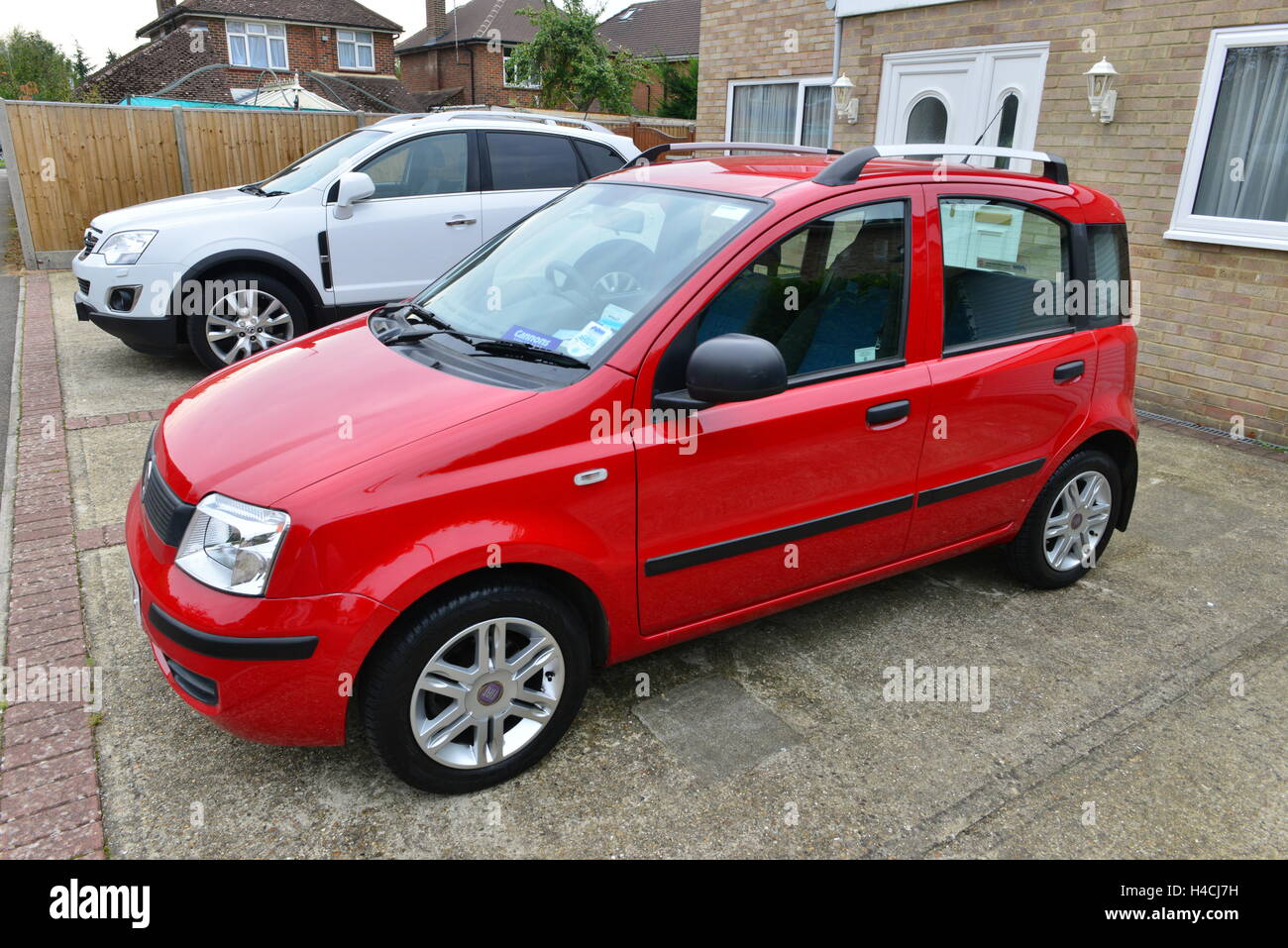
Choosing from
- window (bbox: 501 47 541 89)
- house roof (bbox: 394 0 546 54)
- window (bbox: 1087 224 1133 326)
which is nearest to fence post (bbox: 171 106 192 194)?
window (bbox: 1087 224 1133 326)

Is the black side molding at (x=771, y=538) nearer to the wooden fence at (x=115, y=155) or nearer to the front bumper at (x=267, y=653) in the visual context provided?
the front bumper at (x=267, y=653)

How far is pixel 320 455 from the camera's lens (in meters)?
2.56

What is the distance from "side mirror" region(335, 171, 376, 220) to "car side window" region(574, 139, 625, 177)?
1942 millimetres

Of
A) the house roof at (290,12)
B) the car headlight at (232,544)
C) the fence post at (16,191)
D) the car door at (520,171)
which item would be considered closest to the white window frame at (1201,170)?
the car door at (520,171)

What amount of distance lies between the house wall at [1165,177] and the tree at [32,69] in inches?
1510

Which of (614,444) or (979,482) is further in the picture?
(979,482)

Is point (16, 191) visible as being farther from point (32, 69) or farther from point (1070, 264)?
point (32, 69)

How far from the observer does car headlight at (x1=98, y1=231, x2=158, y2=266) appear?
6.68 metres

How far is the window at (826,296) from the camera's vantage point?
3.03m

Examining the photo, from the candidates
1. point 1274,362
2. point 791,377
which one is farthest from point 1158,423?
point 791,377

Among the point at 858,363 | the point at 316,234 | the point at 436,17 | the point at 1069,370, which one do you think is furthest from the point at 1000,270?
the point at 436,17

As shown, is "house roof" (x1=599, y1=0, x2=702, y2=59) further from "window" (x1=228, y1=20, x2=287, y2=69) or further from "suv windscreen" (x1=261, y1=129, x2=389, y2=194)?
"suv windscreen" (x1=261, y1=129, x2=389, y2=194)

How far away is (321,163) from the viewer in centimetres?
753

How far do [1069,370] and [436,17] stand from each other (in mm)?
49707
